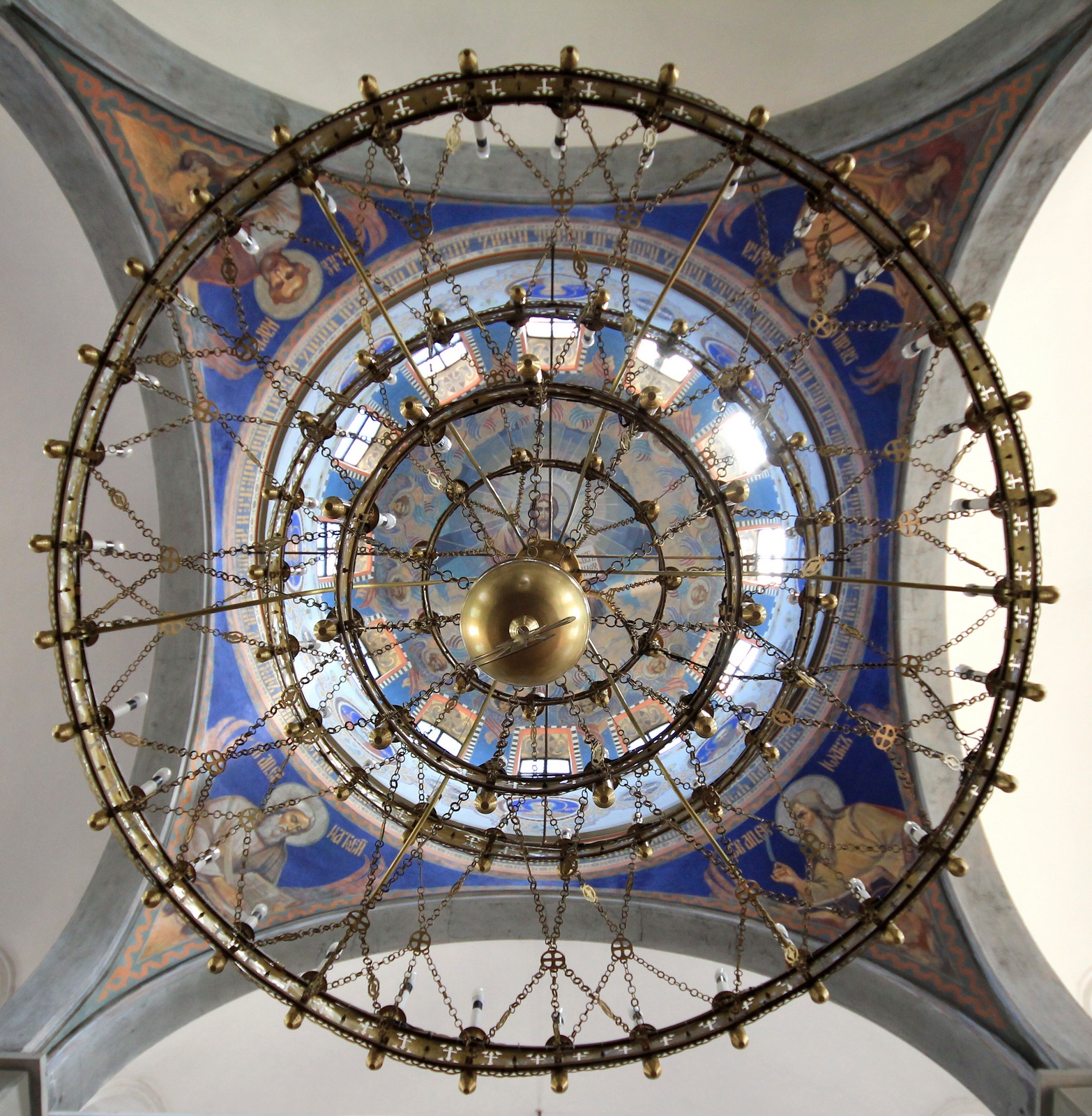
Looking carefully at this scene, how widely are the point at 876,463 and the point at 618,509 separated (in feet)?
15.7

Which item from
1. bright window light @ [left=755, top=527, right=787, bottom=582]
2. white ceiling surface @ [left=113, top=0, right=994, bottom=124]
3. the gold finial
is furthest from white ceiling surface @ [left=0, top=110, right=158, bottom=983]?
bright window light @ [left=755, top=527, right=787, bottom=582]

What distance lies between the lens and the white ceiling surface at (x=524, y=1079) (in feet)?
23.3

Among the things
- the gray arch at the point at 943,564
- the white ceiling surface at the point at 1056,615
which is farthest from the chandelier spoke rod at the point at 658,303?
the white ceiling surface at the point at 1056,615

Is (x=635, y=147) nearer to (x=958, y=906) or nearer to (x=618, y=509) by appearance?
(x=618, y=509)

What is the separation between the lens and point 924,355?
21.9 feet

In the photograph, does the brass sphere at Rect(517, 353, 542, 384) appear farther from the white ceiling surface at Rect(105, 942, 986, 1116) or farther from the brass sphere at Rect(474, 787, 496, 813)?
the white ceiling surface at Rect(105, 942, 986, 1116)

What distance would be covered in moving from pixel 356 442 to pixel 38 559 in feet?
11.0

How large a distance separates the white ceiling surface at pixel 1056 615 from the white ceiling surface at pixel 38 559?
6.89 meters

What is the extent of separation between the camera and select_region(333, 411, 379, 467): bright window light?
902cm

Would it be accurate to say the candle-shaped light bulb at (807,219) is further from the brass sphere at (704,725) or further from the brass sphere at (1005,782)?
the brass sphere at (704,725)

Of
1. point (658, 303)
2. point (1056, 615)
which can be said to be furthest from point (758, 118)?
point (1056, 615)

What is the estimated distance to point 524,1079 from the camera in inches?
292

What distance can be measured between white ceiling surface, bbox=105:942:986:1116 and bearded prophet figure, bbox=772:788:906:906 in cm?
103

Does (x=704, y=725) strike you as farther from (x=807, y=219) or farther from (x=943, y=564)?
(x=943, y=564)
